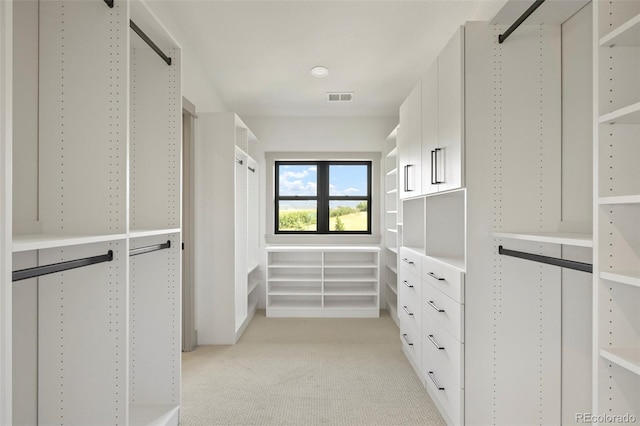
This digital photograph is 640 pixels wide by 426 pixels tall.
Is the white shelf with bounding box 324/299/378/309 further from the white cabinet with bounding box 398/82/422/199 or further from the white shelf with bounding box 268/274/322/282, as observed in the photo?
the white cabinet with bounding box 398/82/422/199

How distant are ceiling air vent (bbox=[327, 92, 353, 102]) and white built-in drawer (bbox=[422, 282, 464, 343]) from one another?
2570 mm

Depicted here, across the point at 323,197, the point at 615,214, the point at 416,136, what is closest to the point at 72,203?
the point at 615,214

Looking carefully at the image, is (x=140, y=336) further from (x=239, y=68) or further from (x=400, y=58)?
(x=400, y=58)

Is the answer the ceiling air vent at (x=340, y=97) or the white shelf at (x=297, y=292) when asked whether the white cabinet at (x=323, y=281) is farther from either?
the ceiling air vent at (x=340, y=97)

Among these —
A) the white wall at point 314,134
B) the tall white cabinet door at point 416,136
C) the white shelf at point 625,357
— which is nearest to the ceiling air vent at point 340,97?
the white wall at point 314,134

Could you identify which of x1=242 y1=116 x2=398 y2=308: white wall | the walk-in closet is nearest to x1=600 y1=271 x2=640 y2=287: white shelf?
the walk-in closet

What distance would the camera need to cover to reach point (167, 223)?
216 cm

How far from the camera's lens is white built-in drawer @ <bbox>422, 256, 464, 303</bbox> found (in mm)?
1958

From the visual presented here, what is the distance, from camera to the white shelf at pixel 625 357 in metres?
1.06

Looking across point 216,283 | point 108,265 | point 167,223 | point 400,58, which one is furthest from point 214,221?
point 400,58

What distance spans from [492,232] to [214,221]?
2519mm

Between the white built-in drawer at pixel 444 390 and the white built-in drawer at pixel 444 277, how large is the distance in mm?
449

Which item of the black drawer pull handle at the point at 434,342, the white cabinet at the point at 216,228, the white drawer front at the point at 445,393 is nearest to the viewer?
the white drawer front at the point at 445,393

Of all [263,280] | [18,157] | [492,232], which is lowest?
[263,280]
